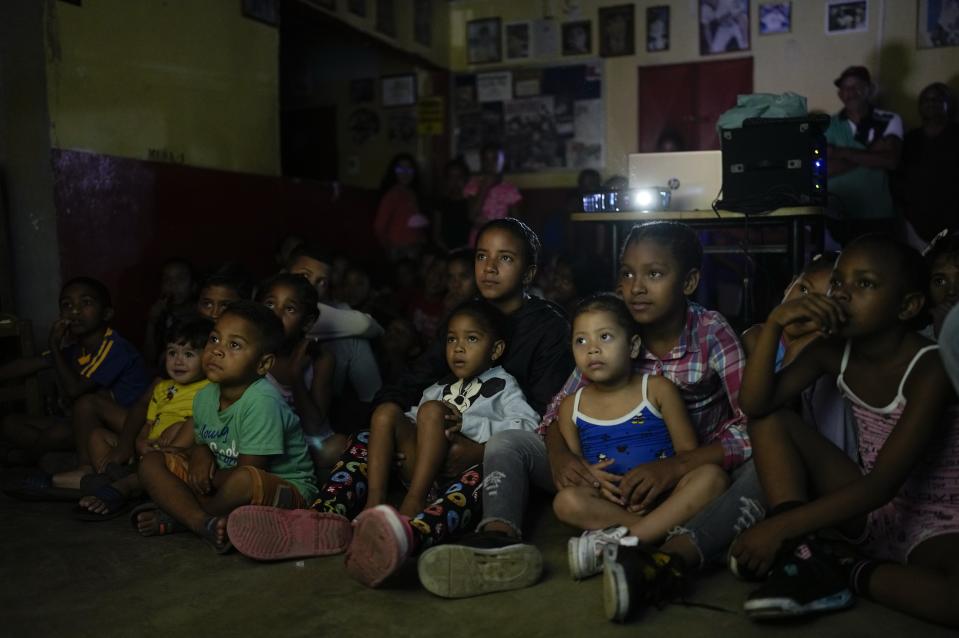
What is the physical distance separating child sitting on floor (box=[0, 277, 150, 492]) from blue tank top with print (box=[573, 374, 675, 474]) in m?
1.81

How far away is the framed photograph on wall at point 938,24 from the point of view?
6.63m

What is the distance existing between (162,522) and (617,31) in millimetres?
6551

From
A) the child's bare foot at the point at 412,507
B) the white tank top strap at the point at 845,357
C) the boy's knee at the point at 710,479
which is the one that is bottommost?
the child's bare foot at the point at 412,507

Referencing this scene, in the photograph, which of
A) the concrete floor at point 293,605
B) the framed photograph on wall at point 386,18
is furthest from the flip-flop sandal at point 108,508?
the framed photograph on wall at point 386,18

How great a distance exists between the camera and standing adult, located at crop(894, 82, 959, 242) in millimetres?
5961

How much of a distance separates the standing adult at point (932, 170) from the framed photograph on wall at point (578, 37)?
2.89 metres

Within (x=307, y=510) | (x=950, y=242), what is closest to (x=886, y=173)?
(x=950, y=242)

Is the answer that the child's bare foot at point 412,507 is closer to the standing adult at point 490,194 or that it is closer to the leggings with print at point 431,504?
the leggings with print at point 431,504

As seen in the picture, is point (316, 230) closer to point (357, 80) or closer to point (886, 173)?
point (357, 80)

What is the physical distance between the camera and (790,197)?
3.61 meters

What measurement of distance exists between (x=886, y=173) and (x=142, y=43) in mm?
4842

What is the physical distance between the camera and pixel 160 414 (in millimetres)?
2787

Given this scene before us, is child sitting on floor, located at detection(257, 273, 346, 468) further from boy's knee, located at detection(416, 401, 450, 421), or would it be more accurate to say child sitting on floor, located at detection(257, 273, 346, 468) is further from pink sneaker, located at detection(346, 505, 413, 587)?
pink sneaker, located at detection(346, 505, 413, 587)

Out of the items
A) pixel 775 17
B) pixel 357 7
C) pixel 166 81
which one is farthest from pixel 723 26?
pixel 166 81
